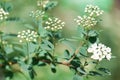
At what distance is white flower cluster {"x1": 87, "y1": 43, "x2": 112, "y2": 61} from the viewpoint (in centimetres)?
136

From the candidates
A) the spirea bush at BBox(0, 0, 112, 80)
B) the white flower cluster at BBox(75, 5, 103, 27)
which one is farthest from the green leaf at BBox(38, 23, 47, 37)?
the white flower cluster at BBox(75, 5, 103, 27)

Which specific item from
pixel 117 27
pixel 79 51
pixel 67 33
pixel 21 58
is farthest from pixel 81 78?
pixel 117 27

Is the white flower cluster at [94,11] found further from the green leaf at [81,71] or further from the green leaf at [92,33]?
the green leaf at [81,71]

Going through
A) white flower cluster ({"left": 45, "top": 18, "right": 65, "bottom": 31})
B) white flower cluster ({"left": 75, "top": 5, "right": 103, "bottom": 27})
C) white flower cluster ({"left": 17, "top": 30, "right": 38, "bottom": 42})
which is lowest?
white flower cluster ({"left": 17, "top": 30, "right": 38, "bottom": 42})

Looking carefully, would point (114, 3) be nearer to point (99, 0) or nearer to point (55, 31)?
point (99, 0)

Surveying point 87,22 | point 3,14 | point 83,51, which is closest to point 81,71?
point 83,51

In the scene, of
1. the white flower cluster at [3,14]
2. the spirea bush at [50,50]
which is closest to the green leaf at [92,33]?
the spirea bush at [50,50]

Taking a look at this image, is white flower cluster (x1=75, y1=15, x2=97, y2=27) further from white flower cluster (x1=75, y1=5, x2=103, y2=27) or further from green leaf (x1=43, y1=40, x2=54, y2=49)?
green leaf (x1=43, y1=40, x2=54, y2=49)

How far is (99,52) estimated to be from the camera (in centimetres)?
140

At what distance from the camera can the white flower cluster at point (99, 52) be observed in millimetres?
1362

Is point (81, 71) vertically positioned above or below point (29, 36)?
below

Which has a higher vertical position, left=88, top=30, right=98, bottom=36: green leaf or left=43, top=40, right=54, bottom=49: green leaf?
left=88, top=30, right=98, bottom=36: green leaf

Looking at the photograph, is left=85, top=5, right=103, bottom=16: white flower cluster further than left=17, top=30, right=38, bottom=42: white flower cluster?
Yes

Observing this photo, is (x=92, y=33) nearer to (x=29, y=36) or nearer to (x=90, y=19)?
(x=90, y=19)
